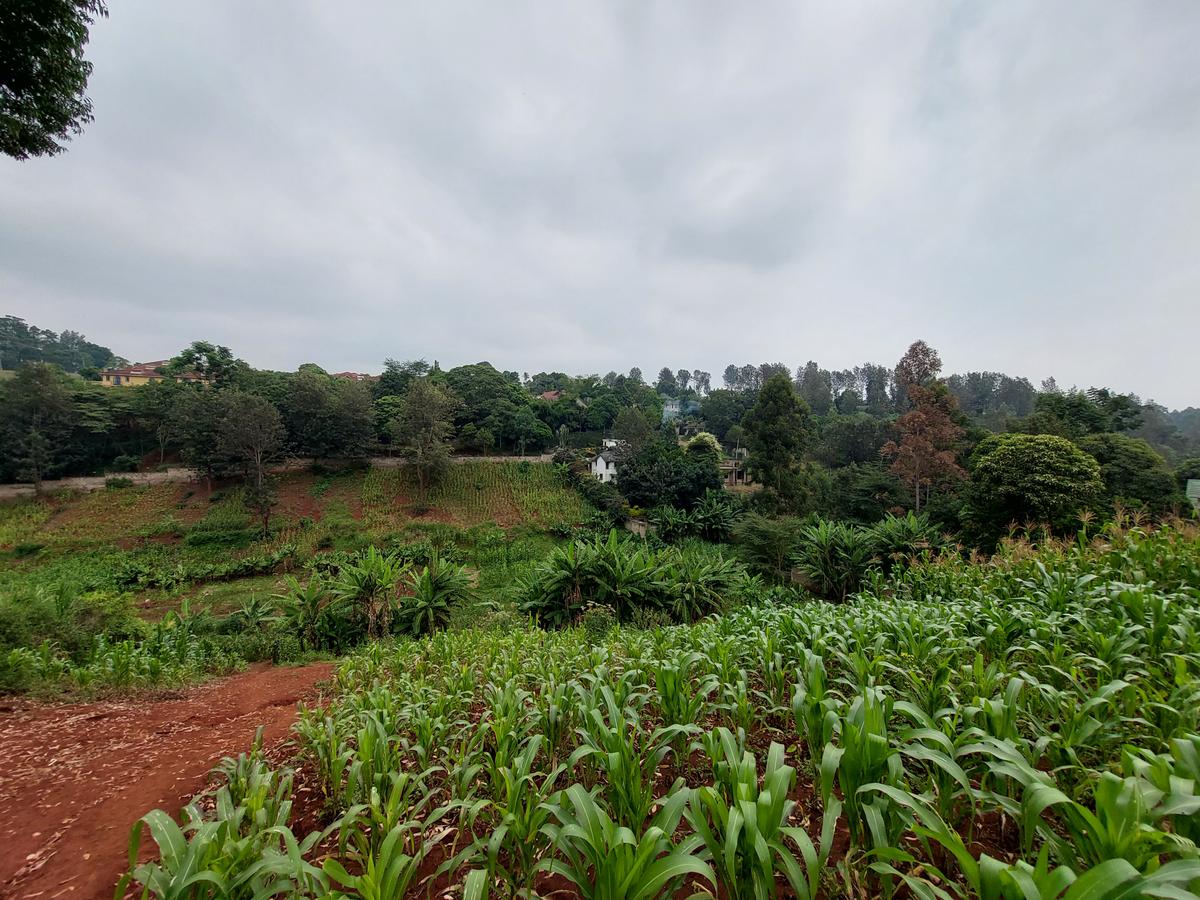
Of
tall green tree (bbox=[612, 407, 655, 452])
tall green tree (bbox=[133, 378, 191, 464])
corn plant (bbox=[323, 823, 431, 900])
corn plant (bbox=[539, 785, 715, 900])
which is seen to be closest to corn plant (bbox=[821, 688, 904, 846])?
corn plant (bbox=[539, 785, 715, 900])

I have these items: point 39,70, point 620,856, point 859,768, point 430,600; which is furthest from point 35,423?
point 859,768

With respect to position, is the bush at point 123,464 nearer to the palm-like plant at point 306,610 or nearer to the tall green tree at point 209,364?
the tall green tree at point 209,364

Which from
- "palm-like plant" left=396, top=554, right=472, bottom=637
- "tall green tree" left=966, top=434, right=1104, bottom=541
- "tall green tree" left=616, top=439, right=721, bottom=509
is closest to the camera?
"palm-like plant" left=396, top=554, right=472, bottom=637

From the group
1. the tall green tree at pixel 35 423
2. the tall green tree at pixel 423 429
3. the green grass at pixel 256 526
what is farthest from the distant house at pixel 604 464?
the tall green tree at pixel 35 423

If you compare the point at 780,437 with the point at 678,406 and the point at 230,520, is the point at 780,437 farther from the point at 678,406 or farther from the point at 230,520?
the point at 678,406

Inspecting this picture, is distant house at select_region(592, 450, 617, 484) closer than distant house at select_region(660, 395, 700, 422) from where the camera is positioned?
Yes

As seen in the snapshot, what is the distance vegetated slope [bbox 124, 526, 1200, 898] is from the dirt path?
1.73 feet

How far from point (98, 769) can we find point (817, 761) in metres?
4.44

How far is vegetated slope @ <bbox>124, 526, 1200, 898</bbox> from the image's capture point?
1.26m

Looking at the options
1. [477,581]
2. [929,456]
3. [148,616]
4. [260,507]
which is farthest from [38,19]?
[929,456]

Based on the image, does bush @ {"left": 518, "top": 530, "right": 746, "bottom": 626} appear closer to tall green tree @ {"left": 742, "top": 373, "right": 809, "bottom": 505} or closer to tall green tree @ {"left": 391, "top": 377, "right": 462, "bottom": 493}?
tall green tree @ {"left": 742, "top": 373, "right": 809, "bottom": 505}

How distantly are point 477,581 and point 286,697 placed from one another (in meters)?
11.5

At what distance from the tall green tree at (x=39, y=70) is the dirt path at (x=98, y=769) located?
5.92 meters

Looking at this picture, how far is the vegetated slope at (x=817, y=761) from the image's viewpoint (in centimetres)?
126
